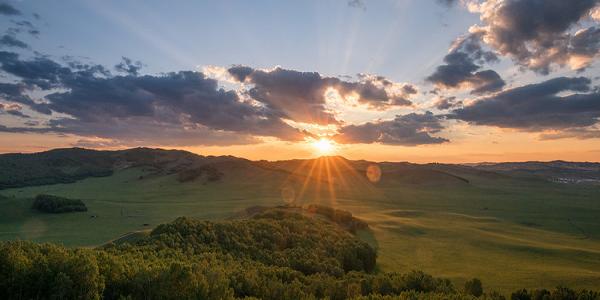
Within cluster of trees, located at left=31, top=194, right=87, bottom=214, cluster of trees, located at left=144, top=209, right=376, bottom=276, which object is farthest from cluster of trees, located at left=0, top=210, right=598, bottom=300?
cluster of trees, located at left=31, top=194, right=87, bottom=214

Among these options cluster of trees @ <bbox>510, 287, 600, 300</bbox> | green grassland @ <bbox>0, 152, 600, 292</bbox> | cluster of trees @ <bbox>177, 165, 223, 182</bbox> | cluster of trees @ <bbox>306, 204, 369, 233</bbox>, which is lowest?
green grassland @ <bbox>0, 152, 600, 292</bbox>

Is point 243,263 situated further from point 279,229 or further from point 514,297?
point 514,297

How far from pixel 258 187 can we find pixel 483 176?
413 ft

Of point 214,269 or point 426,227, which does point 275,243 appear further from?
point 426,227

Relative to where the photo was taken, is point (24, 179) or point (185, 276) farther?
point (24, 179)

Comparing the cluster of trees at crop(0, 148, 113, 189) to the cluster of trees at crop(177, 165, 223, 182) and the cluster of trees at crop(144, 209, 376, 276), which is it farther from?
the cluster of trees at crop(144, 209, 376, 276)

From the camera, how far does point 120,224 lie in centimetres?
5847

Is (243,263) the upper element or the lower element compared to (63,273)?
lower

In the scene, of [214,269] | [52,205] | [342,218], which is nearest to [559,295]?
[214,269]

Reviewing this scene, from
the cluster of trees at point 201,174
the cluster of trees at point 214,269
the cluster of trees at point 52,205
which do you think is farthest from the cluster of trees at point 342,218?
the cluster of trees at point 201,174

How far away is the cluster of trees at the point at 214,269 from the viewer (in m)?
12.3

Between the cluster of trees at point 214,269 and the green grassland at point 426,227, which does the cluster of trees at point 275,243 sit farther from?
the green grassland at point 426,227

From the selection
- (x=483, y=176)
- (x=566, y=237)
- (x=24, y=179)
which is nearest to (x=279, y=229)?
(x=566, y=237)

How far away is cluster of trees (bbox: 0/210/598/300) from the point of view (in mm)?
12305
